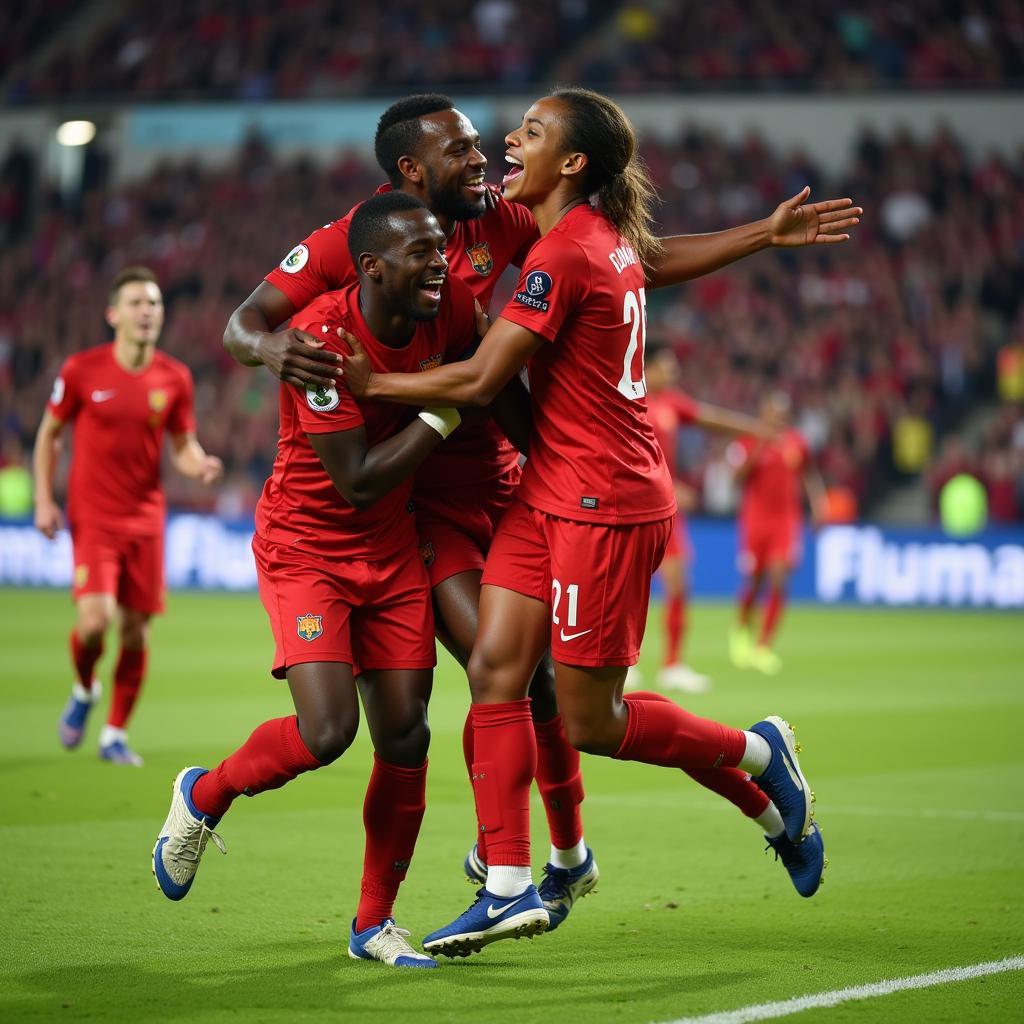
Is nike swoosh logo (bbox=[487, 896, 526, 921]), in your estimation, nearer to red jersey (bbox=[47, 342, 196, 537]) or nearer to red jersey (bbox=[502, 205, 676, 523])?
red jersey (bbox=[502, 205, 676, 523])

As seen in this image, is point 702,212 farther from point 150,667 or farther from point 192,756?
point 192,756

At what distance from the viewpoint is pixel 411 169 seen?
17.1 ft

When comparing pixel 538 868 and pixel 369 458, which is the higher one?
pixel 369 458

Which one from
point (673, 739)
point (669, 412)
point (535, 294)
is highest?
point (669, 412)

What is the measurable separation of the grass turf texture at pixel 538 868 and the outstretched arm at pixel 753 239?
211 cm

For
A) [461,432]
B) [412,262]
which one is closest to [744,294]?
[461,432]

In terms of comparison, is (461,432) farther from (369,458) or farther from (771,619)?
(771,619)

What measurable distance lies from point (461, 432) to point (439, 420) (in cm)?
53

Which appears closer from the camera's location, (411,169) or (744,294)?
(411,169)

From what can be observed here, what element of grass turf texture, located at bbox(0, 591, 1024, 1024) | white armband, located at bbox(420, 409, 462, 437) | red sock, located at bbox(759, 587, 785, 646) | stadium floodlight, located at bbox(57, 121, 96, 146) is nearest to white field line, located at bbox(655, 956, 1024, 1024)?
grass turf texture, located at bbox(0, 591, 1024, 1024)

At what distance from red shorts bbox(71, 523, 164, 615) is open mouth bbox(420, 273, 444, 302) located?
4555 millimetres

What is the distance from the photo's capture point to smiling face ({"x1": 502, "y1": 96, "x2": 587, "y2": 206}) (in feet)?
16.4

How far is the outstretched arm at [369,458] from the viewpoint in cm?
475

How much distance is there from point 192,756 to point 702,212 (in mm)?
19189
